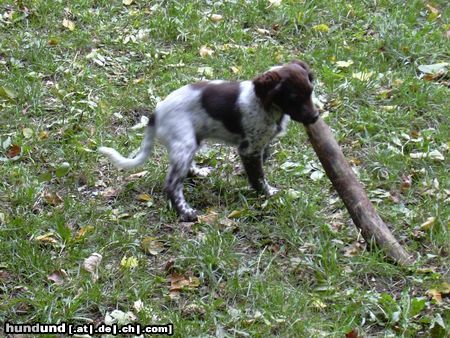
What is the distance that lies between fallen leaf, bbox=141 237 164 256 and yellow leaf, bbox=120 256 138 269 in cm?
17

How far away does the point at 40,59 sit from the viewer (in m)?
7.85

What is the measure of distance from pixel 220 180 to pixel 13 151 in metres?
1.92

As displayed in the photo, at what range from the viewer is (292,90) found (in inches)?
211

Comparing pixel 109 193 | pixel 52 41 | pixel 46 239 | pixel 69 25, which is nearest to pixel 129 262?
pixel 46 239

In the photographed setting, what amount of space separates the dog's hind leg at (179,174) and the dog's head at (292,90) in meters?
0.78

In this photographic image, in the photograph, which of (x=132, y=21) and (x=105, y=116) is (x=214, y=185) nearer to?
(x=105, y=116)

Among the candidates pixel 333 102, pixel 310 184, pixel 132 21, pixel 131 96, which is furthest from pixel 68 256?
pixel 132 21

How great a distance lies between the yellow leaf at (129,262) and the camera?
16.7ft

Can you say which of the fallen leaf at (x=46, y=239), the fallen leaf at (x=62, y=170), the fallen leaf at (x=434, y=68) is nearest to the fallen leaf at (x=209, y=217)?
the fallen leaf at (x=46, y=239)

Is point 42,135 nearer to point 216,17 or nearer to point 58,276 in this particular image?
point 58,276

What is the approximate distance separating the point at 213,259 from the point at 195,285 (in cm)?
25

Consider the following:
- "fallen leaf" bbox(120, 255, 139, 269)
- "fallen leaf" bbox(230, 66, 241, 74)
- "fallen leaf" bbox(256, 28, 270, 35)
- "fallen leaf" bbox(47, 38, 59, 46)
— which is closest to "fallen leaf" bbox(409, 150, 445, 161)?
"fallen leaf" bbox(230, 66, 241, 74)

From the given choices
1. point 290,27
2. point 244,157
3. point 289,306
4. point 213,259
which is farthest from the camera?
point 290,27

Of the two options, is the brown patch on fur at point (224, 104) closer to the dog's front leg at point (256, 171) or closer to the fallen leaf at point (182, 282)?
the dog's front leg at point (256, 171)
